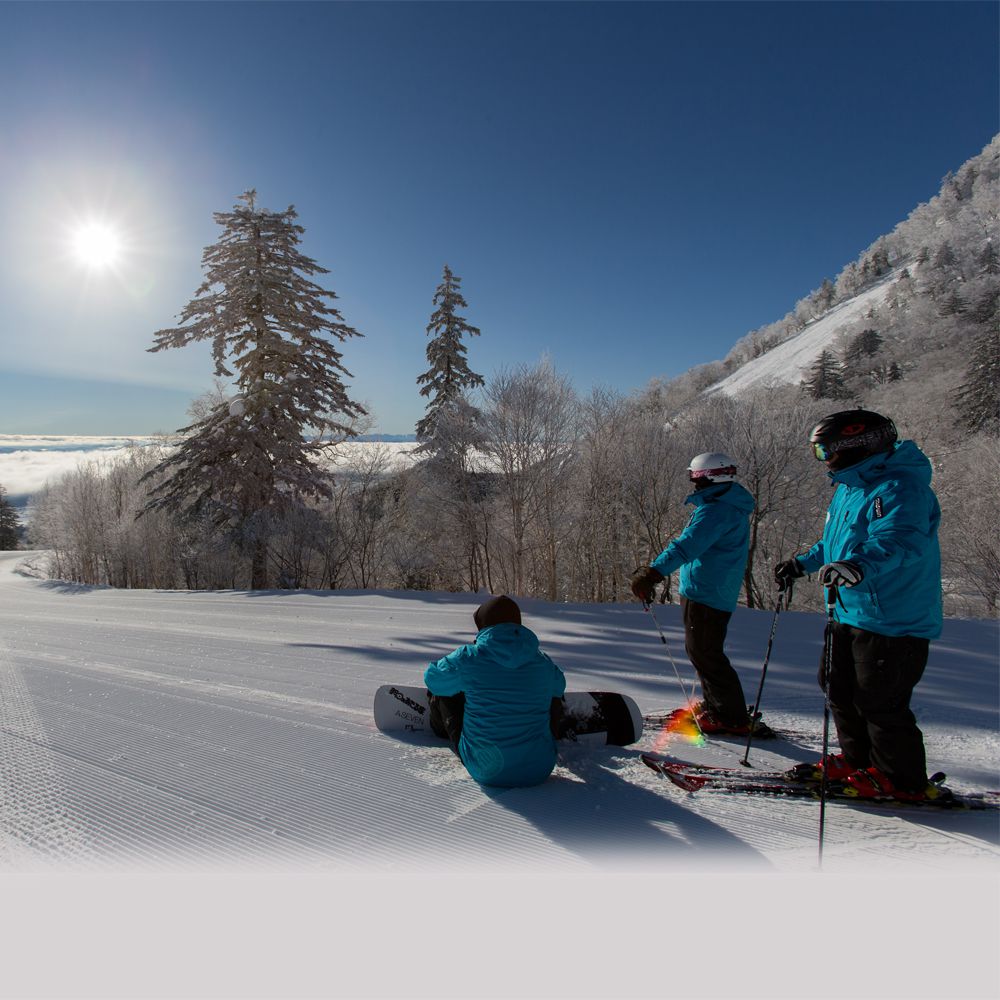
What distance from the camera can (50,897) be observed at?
1838mm

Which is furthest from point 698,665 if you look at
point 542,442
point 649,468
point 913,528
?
point 649,468

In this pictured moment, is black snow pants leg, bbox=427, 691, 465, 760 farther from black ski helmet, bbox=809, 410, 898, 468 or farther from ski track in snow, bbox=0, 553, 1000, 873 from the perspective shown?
black ski helmet, bbox=809, 410, 898, 468

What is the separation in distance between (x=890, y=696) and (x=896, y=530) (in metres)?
→ 0.79

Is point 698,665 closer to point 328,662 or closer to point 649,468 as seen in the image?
point 328,662

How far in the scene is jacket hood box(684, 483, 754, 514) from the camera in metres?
3.47

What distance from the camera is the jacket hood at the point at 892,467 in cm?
238

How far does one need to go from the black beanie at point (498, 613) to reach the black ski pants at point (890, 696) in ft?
5.36

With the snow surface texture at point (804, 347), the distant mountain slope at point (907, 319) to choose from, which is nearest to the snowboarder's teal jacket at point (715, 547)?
the distant mountain slope at point (907, 319)

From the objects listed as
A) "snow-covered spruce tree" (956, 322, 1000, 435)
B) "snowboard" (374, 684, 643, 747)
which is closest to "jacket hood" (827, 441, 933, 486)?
"snowboard" (374, 684, 643, 747)

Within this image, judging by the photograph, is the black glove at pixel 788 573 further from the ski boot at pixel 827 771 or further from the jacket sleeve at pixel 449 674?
the jacket sleeve at pixel 449 674

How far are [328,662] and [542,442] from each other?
45.8 feet

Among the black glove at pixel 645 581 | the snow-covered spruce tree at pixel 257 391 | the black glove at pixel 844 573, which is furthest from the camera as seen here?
the snow-covered spruce tree at pixel 257 391

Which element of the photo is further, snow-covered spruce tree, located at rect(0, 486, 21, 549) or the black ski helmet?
snow-covered spruce tree, located at rect(0, 486, 21, 549)

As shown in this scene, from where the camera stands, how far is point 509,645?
2.50 meters
